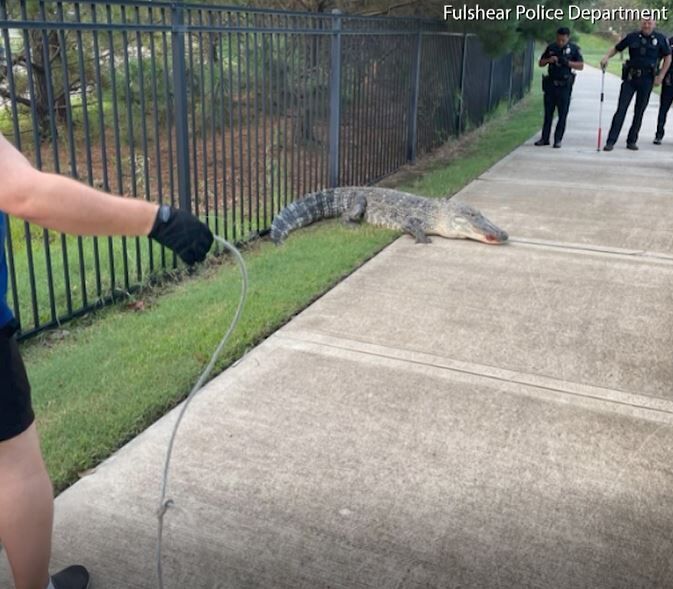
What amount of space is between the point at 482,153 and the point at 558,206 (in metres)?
3.76

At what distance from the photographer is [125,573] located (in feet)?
8.55

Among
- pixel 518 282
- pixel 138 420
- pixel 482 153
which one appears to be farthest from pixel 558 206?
pixel 138 420

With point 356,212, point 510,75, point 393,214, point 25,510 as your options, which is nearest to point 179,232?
point 25,510

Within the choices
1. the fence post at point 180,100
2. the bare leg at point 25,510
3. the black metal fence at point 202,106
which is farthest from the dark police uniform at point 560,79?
the bare leg at point 25,510

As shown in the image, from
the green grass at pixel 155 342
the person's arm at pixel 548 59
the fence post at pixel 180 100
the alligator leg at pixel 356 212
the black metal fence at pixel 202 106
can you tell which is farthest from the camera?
the person's arm at pixel 548 59

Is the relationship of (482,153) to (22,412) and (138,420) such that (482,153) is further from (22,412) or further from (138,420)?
(22,412)

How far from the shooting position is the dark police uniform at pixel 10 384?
2.07m

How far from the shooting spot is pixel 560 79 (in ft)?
38.4

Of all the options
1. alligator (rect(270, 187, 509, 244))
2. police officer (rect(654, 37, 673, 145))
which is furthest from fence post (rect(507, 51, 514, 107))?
alligator (rect(270, 187, 509, 244))

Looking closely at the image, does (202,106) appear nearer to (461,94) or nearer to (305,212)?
(305,212)

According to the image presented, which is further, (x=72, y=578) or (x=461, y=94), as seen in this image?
(x=461, y=94)

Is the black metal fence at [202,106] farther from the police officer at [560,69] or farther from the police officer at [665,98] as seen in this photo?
the police officer at [665,98]

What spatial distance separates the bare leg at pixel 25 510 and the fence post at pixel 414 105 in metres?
8.89

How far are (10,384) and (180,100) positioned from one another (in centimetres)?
396
